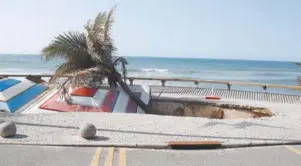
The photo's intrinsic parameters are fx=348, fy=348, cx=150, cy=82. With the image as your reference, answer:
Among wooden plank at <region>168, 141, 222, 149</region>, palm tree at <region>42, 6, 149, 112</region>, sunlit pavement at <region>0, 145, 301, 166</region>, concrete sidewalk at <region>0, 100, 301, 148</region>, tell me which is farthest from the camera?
palm tree at <region>42, 6, 149, 112</region>

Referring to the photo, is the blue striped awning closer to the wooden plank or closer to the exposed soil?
the exposed soil

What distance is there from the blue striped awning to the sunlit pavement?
5680mm

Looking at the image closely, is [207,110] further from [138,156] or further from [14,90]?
[138,156]

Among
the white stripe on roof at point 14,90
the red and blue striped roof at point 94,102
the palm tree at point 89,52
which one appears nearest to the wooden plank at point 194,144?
the red and blue striped roof at point 94,102

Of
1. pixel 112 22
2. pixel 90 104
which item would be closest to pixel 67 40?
pixel 112 22

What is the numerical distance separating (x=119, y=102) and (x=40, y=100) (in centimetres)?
310

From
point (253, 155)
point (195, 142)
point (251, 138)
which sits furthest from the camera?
point (251, 138)

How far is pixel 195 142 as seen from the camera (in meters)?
7.99

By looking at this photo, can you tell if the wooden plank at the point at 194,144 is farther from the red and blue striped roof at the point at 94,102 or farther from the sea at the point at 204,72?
the sea at the point at 204,72

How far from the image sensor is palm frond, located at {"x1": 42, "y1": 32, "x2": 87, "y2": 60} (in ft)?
46.5

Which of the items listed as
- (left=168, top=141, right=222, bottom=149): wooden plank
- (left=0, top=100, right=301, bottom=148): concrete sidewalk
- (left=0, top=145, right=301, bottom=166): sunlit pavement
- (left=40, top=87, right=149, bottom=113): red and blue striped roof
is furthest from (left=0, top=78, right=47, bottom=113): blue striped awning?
(left=168, top=141, right=222, bottom=149): wooden plank

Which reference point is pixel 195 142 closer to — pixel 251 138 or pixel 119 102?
pixel 251 138

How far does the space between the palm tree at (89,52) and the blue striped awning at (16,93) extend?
4.23 feet

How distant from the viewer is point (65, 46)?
14.4m
